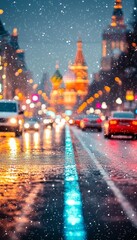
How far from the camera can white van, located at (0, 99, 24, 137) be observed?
4325cm

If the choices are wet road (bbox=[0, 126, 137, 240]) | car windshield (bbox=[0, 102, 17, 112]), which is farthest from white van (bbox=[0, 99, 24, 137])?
wet road (bbox=[0, 126, 137, 240])

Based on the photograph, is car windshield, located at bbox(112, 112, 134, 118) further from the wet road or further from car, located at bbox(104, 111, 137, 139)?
the wet road

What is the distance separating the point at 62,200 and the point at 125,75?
263ft

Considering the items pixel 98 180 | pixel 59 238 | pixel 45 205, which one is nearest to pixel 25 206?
pixel 45 205

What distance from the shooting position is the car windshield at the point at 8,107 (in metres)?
45.6

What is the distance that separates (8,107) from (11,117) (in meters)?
2.12

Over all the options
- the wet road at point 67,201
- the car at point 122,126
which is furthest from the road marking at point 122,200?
the car at point 122,126

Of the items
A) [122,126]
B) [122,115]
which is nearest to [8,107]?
[122,115]

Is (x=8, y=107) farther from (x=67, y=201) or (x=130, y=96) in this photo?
(x=130, y=96)

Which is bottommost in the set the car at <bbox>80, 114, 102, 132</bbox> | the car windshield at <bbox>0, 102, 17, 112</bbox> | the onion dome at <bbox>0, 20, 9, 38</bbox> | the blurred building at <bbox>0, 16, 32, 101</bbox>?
the car at <bbox>80, 114, 102, 132</bbox>

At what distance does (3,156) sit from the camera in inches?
853

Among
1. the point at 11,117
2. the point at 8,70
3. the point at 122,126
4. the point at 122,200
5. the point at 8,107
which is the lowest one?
the point at 122,126

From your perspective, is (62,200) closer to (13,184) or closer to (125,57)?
(13,184)

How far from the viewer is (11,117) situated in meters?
43.8
